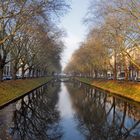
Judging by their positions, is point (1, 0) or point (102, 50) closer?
point (1, 0)

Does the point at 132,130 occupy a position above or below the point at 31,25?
below

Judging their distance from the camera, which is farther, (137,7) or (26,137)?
(137,7)

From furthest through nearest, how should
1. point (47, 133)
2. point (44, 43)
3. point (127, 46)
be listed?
point (44, 43) → point (127, 46) → point (47, 133)

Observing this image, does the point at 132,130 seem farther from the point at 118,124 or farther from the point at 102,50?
the point at 102,50

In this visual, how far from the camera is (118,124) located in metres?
15.4

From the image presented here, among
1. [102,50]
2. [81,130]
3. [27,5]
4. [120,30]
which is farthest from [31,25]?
[102,50]

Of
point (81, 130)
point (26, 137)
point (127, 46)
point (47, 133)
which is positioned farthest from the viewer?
point (127, 46)

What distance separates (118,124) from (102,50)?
41.5m

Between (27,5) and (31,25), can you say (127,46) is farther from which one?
(27,5)

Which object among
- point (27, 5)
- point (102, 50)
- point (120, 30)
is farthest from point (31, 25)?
point (102, 50)

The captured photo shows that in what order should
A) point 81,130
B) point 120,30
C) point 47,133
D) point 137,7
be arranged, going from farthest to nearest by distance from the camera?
1. point 120,30
2. point 137,7
3. point 81,130
4. point 47,133

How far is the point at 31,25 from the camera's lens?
100 ft

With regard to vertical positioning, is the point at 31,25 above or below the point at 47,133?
above

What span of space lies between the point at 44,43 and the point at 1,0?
31303 mm
